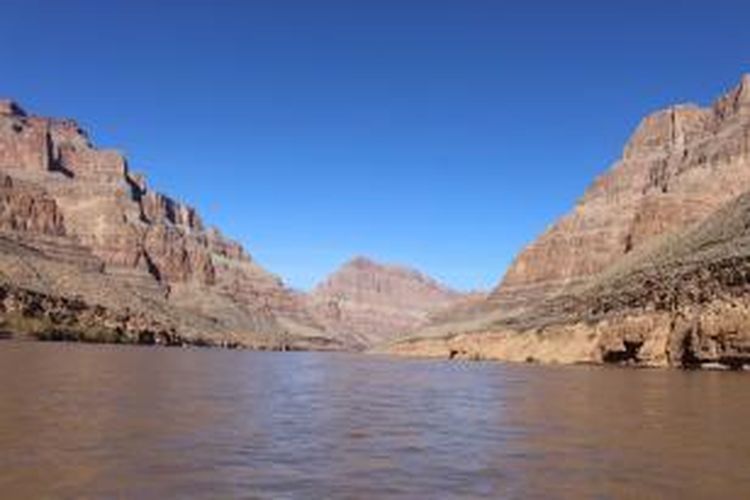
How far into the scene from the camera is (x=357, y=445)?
83.9ft

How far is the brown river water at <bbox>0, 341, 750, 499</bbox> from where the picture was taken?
1875 centimetres

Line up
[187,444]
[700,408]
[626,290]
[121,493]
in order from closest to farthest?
[121,493]
[187,444]
[700,408]
[626,290]

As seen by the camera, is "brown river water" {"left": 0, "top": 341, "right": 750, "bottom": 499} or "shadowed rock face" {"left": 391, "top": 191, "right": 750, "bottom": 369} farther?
"shadowed rock face" {"left": 391, "top": 191, "right": 750, "bottom": 369}

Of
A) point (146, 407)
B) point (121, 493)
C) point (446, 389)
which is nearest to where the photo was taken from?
point (121, 493)

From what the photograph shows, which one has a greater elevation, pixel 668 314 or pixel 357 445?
pixel 668 314

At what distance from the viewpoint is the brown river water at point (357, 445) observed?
61.5 ft

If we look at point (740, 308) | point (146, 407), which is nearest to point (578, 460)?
point (146, 407)

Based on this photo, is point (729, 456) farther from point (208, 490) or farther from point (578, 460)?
point (208, 490)

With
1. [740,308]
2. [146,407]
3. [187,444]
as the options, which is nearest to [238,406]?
[146,407]

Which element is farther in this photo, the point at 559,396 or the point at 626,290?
the point at 626,290

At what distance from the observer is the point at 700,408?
3953cm

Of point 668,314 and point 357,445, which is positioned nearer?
point 357,445

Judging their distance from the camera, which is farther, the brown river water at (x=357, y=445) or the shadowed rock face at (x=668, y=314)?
the shadowed rock face at (x=668, y=314)

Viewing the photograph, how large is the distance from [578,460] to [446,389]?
32812mm
